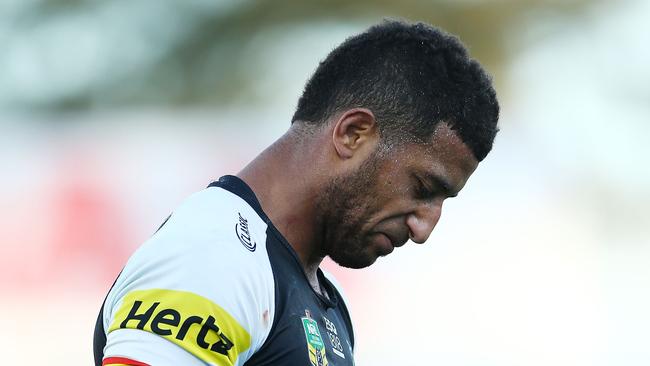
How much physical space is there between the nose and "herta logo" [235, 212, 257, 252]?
54 centimetres

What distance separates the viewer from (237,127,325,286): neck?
115 inches

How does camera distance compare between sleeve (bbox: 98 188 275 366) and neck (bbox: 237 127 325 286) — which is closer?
sleeve (bbox: 98 188 275 366)

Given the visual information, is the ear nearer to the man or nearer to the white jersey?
the man

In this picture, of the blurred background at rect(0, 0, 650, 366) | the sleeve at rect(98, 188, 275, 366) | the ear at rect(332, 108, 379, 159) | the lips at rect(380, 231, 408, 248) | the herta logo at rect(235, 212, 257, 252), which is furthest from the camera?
the blurred background at rect(0, 0, 650, 366)

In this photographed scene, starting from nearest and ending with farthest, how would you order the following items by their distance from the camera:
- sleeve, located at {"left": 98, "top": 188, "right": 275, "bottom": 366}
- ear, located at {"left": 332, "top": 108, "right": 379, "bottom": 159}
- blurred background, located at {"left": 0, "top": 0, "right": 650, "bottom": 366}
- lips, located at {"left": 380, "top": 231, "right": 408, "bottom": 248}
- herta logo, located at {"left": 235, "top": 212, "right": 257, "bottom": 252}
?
sleeve, located at {"left": 98, "top": 188, "right": 275, "bottom": 366}, herta logo, located at {"left": 235, "top": 212, "right": 257, "bottom": 252}, ear, located at {"left": 332, "top": 108, "right": 379, "bottom": 159}, lips, located at {"left": 380, "top": 231, "right": 408, "bottom": 248}, blurred background, located at {"left": 0, "top": 0, "right": 650, "bottom": 366}

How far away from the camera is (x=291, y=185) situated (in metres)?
2.93

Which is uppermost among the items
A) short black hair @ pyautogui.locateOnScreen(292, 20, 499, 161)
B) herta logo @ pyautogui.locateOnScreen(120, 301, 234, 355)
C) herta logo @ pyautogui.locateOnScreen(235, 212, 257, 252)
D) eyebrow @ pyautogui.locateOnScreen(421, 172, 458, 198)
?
short black hair @ pyautogui.locateOnScreen(292, 20, 499, 161)

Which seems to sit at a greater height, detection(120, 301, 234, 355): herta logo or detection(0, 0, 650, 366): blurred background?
detection(0, 0, 650, 366): blurred background

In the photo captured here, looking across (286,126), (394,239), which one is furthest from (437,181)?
(286,126)

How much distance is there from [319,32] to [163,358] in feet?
25.1

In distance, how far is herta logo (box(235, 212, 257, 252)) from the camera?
2.64m

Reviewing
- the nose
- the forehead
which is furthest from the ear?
the nose

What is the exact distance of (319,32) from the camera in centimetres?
973

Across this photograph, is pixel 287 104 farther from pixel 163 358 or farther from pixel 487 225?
pixel 163 358
